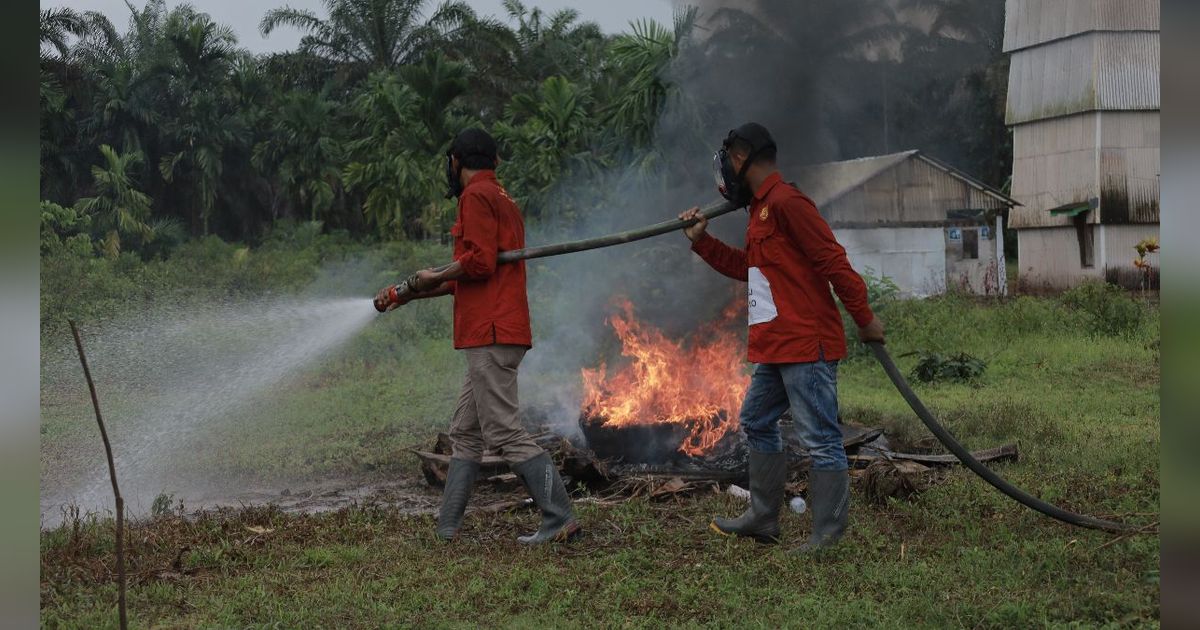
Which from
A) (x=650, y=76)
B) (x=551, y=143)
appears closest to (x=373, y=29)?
(x=551, y=143)

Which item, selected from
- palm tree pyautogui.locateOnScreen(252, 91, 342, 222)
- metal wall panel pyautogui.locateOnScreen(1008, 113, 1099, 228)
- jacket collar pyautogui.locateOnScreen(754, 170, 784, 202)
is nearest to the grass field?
jacket collar pyautogui.locateOnScreen(754, 170, 784, 202)

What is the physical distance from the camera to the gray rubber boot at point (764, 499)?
572cm

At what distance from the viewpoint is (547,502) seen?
585 centimetres

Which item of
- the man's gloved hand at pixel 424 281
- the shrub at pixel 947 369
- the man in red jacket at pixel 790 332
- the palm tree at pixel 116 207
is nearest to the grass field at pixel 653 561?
the man in red jacket at pixel 790 332

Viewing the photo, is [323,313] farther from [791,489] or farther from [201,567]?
[791,489]

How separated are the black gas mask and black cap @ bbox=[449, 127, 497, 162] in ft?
4.47

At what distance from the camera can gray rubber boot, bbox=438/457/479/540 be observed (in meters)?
6.04

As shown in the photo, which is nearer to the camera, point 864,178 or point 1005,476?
point 1005,476

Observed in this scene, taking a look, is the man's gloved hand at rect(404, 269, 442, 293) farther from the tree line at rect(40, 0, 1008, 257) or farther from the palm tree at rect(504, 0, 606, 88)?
the palm tree at rect(504, 0, 606, 88)

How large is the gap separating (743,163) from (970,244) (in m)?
22.5

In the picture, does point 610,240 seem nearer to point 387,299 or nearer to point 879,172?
point 387,299

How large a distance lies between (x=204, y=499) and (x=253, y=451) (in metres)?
1.60

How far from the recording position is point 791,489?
6.73 metres
